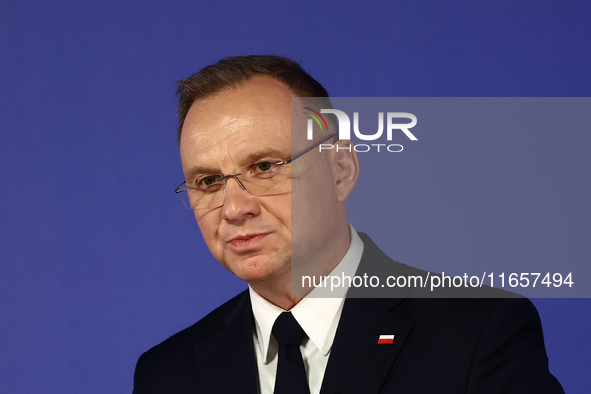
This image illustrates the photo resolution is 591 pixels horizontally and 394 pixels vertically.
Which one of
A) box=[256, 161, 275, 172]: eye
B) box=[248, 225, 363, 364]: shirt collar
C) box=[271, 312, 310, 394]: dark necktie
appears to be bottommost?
box=[271, 312, 310, 394]: dark necktie

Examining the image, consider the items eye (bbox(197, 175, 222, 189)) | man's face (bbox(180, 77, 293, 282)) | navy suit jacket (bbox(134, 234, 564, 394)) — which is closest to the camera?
navy suit jacket (bbox(134, 234, 564, 394))

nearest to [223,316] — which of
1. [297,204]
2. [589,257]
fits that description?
[297,204]

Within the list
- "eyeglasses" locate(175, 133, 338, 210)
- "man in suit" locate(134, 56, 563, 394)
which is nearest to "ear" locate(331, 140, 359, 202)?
"man in suit" locate(134, 56, 563, 394)

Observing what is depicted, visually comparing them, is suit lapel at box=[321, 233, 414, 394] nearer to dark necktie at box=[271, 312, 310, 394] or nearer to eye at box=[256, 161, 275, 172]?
dark necktie at box=[271, 312, 310, 394]

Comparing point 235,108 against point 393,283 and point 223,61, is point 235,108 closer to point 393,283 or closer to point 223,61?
point 223,61

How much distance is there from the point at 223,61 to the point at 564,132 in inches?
50.6

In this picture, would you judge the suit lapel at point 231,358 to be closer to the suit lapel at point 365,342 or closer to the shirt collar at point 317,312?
the shirt collar at point 317,312

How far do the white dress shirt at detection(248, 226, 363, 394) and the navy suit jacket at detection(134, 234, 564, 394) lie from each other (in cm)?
4

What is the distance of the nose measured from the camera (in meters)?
1.87

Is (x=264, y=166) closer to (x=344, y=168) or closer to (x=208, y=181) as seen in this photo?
(x=208, y=181)

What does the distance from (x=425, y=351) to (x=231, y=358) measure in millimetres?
634

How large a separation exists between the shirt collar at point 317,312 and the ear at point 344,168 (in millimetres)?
189

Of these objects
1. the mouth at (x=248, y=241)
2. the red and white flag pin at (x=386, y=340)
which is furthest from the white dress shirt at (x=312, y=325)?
the mouth at (x=248, y=241)

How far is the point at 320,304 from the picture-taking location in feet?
6.57
